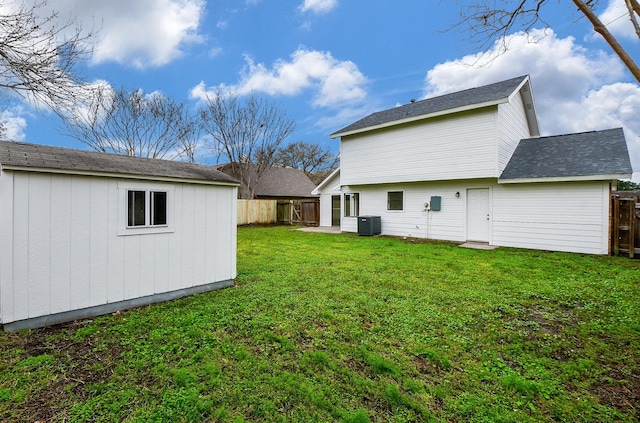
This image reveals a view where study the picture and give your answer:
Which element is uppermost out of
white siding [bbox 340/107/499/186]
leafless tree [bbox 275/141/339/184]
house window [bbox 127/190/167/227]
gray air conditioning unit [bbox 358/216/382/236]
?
leafless tree [bbox 275/141/339/184]

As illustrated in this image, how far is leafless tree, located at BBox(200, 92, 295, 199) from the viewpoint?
20266 millimetres

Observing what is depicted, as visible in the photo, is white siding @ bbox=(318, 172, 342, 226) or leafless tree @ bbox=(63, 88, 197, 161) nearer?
leafless tree @ bbox=(63, 88, 197, 161)

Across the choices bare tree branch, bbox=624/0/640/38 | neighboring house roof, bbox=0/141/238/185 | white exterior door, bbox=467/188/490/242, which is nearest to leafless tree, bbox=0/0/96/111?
neighboring house roof, bbox=0/141/238/185

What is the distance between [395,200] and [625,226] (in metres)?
7.45

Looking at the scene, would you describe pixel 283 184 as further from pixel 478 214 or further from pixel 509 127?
pixel 509 127

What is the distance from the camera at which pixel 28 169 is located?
11.5 feet

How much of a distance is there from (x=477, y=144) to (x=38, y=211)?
1181cm

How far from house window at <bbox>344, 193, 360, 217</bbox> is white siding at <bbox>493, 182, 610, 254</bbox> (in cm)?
625

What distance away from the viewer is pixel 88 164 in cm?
409

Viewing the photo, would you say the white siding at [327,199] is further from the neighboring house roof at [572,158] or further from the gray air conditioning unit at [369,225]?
the neighboring house roof at [572,158]

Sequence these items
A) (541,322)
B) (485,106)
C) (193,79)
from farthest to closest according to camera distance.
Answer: (193,79) < (485,106) < (541,322)

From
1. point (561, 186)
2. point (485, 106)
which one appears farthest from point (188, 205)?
point (561, 186)

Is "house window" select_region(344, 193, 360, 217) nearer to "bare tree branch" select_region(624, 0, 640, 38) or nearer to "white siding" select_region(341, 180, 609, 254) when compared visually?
"white siding" select_region(341, 180, 609, 254)

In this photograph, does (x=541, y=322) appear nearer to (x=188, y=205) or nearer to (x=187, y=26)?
(x=188, y=205)
